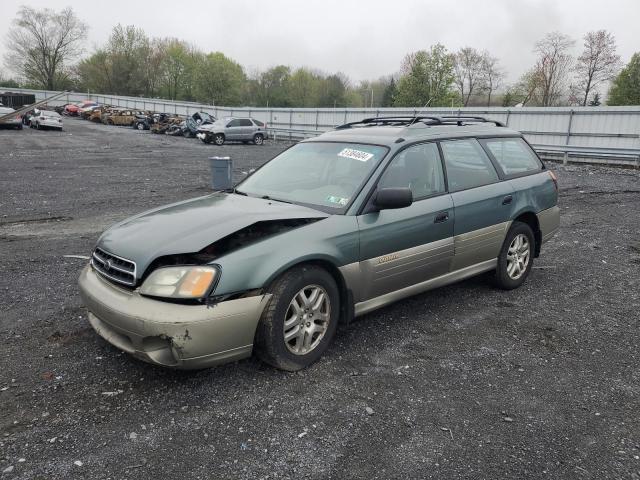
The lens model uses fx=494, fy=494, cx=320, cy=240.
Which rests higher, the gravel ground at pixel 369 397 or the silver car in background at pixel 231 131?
the silver car in background at pixel 231 131

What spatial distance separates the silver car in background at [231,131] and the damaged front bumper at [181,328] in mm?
25464

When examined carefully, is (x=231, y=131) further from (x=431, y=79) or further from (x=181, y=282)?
(x=431, y=79)

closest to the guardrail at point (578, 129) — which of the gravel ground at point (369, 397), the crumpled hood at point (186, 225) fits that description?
A: the gravel ground at point (369, 397)

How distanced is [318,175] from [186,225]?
1.34m

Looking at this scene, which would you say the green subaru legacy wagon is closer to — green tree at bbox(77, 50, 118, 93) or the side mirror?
the side mirror

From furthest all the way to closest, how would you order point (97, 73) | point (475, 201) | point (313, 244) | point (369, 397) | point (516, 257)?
point (97, 73), point (516, 257), point (475, 201), point (313, 244), point (369, 397)

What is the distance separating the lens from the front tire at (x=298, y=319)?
329 centimetres

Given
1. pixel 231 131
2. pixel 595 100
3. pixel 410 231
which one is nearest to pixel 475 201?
pixel 410 231

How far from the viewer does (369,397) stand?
324cm

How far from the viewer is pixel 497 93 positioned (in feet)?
223

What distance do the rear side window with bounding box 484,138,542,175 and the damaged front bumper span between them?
3.17 m

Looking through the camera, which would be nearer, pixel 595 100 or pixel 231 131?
pixel 231 131

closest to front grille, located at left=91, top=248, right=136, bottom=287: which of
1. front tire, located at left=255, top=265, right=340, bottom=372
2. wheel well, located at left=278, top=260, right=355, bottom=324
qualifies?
front tire, located at left=255, top=265, right=340, bottom=372

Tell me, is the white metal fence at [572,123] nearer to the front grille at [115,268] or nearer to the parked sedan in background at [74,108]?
the front grille at [115,268]
